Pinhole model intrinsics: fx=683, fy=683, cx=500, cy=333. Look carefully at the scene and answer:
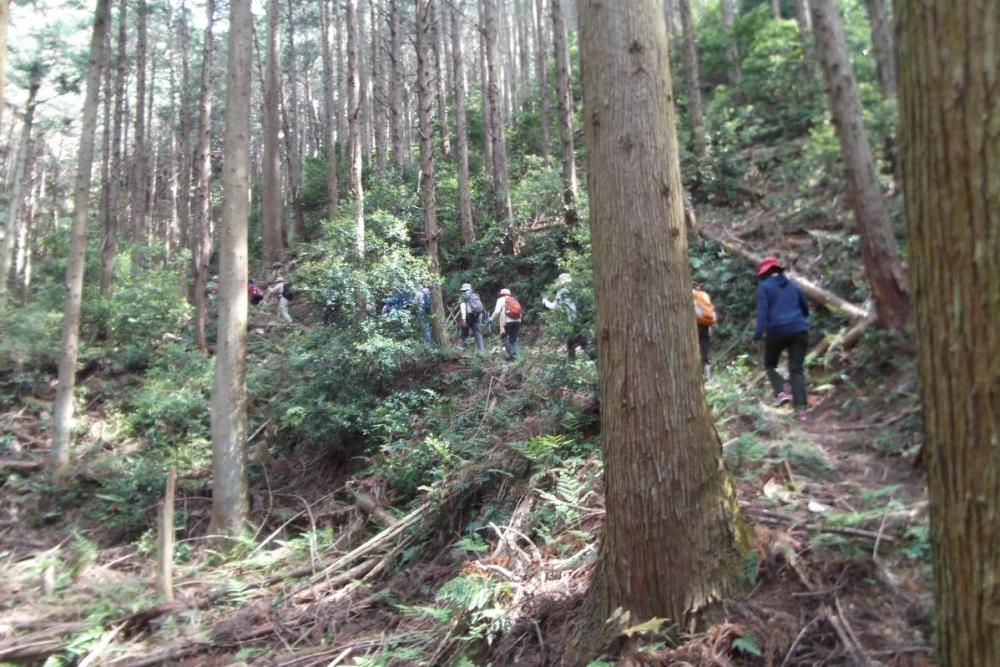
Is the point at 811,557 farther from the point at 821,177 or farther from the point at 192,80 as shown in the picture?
the point at 192,80

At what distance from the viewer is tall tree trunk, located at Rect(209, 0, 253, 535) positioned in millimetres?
9969

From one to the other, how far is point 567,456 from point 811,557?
11.6 ft

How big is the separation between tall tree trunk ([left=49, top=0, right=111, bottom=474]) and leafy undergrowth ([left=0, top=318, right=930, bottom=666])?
735 mm

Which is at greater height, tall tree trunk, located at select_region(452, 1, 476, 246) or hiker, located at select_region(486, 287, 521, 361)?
tall tree trunk, located at select_region(452, 1, 476, 246)

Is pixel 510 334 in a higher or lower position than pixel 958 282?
higher

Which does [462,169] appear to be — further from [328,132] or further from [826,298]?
[826,298]

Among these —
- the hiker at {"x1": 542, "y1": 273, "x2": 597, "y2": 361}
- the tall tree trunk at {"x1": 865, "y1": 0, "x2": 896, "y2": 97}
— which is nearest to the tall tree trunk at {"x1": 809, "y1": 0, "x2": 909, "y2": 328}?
the hiker at {"x1": 542, "y1": 273, "x2": 597, "y2": 361}

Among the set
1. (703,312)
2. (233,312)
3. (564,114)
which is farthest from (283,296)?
(703,312)

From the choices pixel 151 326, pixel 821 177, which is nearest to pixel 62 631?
pixel 151 326

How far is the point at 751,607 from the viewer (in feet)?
11.7

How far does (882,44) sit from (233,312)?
1292 centimetres

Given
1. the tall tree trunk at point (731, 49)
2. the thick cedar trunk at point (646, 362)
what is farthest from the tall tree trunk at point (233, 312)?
the tall tree trunk at point (731, 49)

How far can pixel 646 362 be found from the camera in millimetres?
3617

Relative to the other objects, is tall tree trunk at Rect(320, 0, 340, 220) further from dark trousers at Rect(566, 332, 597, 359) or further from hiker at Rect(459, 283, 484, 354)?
dark trousers at Rect(566, 332, 597, 359)
